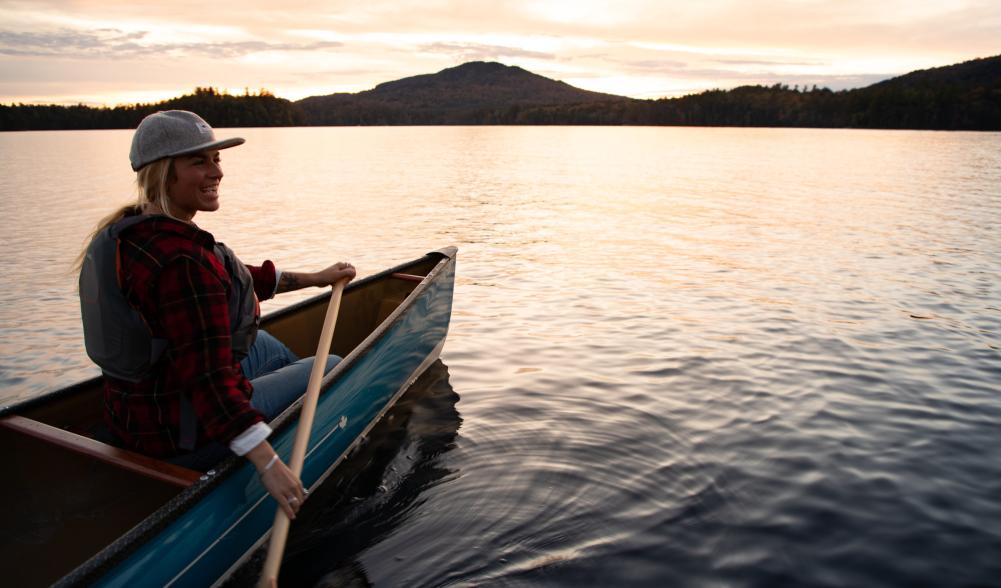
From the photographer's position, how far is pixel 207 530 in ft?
11.1

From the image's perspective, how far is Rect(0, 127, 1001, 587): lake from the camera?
172 inches

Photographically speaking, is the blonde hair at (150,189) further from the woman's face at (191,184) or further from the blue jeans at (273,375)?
the blue jeans at (273,375)

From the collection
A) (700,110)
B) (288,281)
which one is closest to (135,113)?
(700,110)

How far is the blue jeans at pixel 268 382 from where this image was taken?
11.7 feet

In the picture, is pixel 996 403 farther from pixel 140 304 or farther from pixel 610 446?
pixel 140 304

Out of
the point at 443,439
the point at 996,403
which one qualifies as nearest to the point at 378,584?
the point at 443,439

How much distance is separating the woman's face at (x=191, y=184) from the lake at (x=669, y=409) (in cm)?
226

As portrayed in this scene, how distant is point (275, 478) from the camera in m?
3.08

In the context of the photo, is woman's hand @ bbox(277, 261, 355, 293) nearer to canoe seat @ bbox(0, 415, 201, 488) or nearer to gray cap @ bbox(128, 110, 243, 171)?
canoe seat @ bbox(0, 415, 201, 488)

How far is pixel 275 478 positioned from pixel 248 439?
0.21 metres

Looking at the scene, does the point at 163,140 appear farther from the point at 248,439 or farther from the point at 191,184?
the point at 248,439

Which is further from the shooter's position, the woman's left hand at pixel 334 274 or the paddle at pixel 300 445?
the woman's left hand at pixel 334 274

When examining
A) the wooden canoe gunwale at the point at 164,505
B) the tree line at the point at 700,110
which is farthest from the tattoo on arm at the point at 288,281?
the tree line at the point at 700,110

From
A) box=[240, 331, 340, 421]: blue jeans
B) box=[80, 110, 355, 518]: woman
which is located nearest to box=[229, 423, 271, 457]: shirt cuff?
box=[80, 110, 355, 518]: woman
